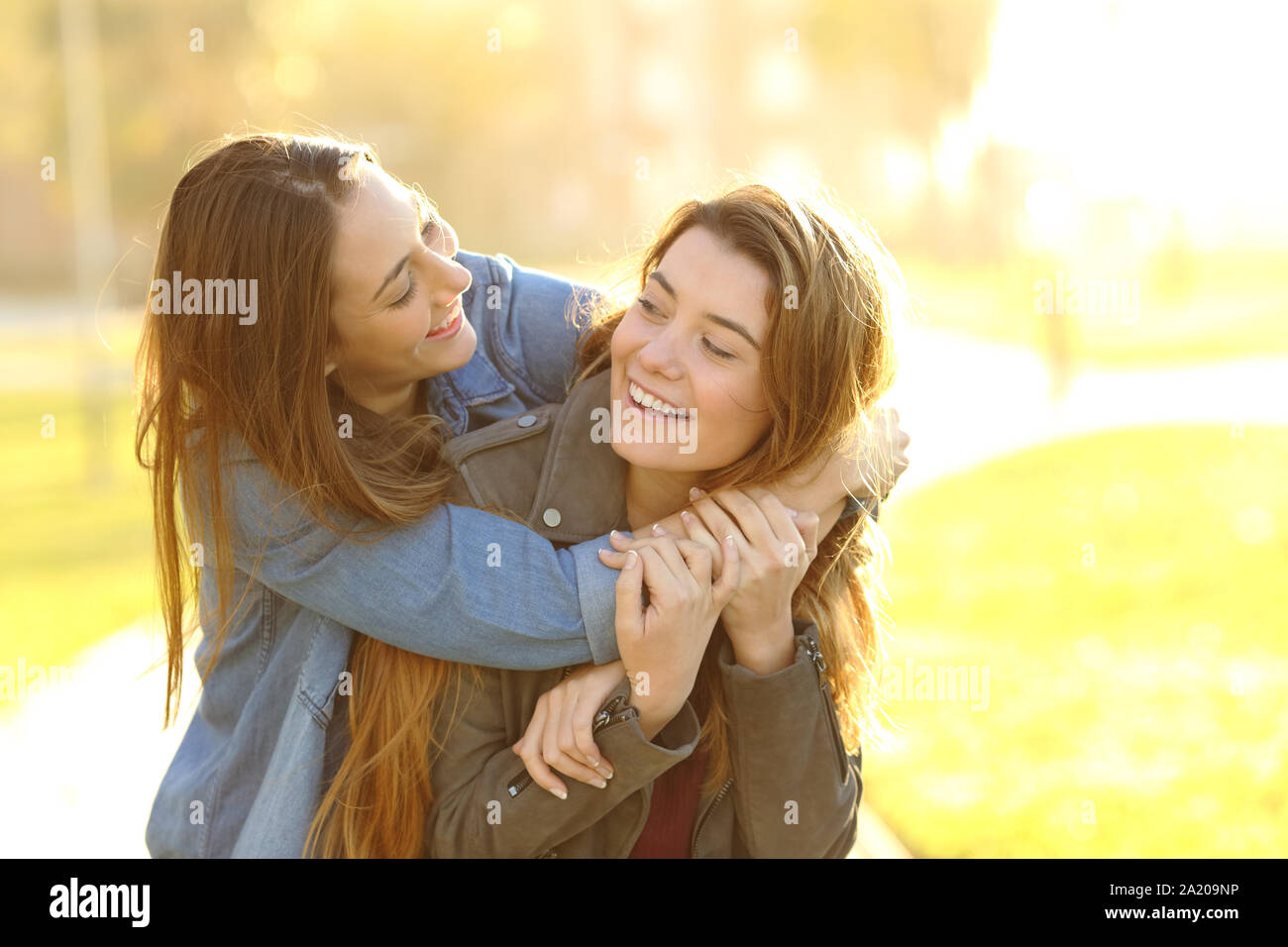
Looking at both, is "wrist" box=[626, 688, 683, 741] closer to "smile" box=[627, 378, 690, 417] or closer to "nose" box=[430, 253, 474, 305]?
"smile" box=[627, 378, 690, 417]

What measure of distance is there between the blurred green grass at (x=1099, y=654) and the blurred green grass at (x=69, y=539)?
4083 millimetres

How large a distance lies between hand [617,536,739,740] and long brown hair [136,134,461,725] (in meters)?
0.44

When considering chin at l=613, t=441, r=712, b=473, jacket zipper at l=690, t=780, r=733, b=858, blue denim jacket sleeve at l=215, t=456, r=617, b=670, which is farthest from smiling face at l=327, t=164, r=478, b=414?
jacket zipper at l=690, t=780, r=733, b=858

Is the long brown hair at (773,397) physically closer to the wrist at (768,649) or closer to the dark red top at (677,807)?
the dark red top at (677,807)

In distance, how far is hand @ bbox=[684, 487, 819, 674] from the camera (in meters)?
2.35

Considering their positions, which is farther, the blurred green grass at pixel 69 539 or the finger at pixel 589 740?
the blurred green grass at pixel 69 539

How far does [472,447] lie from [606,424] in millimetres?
280

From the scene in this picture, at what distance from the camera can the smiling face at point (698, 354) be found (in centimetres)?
234

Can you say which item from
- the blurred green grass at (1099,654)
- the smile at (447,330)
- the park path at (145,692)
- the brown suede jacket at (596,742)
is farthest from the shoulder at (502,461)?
the blurred green grass at (1099,654)

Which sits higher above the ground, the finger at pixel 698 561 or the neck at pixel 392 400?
the neck at pixel 392 400
